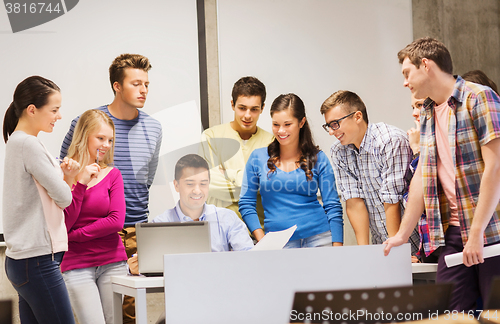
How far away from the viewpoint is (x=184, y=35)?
354cm

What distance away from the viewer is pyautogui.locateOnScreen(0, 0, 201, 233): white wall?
10.5 feet

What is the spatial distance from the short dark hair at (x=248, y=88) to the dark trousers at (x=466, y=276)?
1.97 meters

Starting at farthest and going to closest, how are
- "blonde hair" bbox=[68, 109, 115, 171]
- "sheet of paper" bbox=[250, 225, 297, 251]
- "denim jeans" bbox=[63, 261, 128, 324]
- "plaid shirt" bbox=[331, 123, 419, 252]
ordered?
"blonde hair" bbox=[68, 109, 115, 171] < "plaid shirt" bbox=[331, 123, 419, 252] < "denim jeans" bbox=[63, 261, 128, 324] < "sheet of paper" bbox=[250, 225, 297, 251]

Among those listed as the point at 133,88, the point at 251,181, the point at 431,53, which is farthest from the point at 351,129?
the point at 133,88

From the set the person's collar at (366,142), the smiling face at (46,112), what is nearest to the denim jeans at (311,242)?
the person's collar at (366,142)

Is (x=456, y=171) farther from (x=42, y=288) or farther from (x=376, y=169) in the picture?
(x=42, y=288)

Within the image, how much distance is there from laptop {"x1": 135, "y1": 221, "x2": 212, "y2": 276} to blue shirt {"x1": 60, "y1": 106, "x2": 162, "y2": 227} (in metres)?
1.15

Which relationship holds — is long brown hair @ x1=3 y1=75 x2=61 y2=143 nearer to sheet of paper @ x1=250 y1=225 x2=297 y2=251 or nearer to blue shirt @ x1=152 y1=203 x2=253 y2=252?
blue shirt @ x1=152 y1=203 x2=253 y2=252

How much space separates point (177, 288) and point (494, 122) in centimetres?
134

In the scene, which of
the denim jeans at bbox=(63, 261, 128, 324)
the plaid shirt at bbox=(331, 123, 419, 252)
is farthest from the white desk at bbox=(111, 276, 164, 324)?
the plaid shirt at bbox=(331, 123, 419, 252)

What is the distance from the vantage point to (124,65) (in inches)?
134

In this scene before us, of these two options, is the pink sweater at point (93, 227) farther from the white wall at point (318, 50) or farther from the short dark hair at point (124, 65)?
the white wall at point (318, 50)

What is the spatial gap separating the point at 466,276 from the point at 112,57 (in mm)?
2713

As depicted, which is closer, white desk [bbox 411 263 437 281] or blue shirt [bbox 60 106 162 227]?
white desk [bbox 411 263 437 281]
